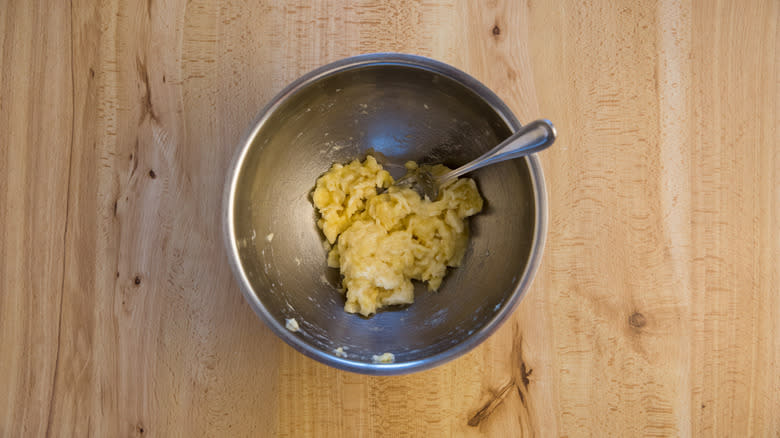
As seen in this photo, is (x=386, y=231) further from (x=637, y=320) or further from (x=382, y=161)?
(x=637, y=320)

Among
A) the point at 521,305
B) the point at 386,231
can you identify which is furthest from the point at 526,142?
the point at 521,305

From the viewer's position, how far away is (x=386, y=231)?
157cm

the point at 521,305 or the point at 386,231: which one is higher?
the point at 386,231

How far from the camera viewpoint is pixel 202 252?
5.59 feet

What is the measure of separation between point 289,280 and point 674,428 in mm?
1456

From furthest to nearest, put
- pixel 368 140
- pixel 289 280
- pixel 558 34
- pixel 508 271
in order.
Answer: pixel 558 34 → pixel 368 140 → pixel 289 280 → pixel 508 271

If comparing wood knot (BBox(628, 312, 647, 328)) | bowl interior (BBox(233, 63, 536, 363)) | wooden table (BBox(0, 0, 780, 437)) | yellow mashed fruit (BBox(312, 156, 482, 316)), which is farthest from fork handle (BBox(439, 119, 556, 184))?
wood knot (BBox(628, 312, 647, 328))

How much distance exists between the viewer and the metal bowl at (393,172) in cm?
133

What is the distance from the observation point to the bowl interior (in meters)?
1.38

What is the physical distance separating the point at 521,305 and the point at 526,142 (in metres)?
0.71

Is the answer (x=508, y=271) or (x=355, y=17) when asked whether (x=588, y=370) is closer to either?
(x=508, y=271)

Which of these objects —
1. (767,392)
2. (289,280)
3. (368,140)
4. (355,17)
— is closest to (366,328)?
(289,280)

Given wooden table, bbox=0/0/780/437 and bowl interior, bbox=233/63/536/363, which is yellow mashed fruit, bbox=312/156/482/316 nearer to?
bowl interior, bbox=233/63/536/363

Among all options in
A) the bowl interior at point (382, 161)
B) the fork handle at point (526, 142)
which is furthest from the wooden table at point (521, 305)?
the fork handle at point (526, 142)
